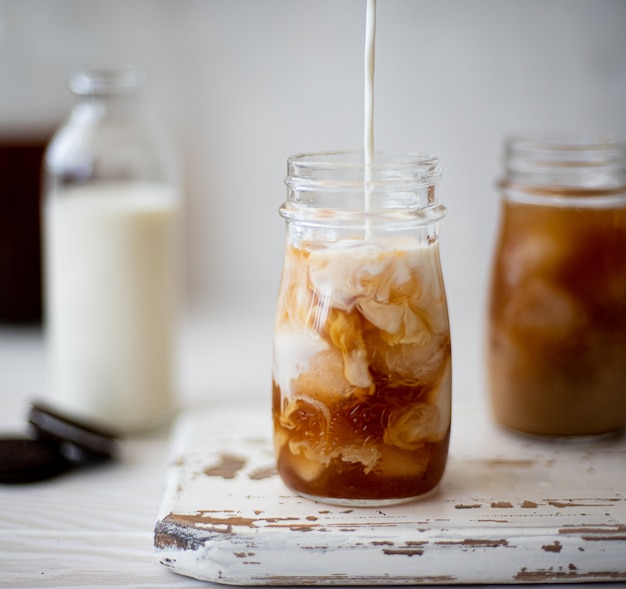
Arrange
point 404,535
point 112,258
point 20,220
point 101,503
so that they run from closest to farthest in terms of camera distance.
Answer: point 404,535, point 101,503, point 112,258, point 20,220

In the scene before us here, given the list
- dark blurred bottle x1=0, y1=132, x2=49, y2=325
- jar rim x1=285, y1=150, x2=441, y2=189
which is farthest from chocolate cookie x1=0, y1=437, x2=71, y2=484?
dark blurred bottle x1=0, y1=132, x2=49, y2=325

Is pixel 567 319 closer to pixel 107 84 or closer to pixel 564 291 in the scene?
pixel 564 291

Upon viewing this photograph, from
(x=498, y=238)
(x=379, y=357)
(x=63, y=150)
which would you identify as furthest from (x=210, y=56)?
(x=379, y=357)

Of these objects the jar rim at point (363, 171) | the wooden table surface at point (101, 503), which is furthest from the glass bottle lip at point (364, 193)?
the wooden table surface at point (101, 503)

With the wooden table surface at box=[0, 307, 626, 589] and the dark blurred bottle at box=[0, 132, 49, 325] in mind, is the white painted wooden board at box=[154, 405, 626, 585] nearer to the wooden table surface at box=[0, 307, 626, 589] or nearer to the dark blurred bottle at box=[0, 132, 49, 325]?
the wooden table surface at box=[0, 307, 626, 589]

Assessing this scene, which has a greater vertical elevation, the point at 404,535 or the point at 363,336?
the point at 363,336

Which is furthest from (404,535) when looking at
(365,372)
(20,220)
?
(20,220)

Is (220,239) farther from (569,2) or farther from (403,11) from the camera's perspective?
(569,2)
